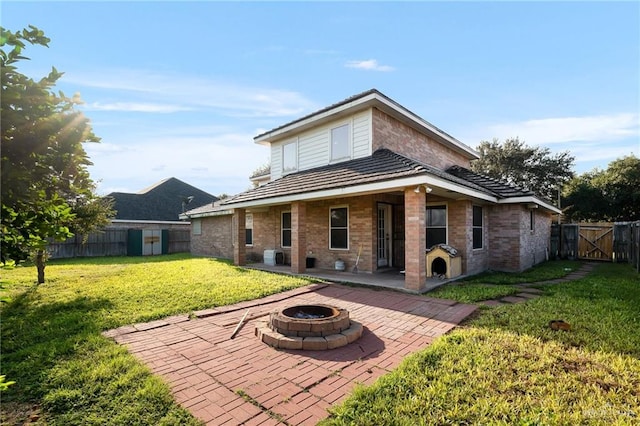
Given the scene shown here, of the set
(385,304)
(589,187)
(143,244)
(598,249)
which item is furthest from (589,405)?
(589,187)

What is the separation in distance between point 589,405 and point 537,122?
20431 mm

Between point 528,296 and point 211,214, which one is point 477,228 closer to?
point 528,296

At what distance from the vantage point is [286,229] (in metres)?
13.3

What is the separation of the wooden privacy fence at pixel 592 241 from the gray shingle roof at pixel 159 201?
28.5m

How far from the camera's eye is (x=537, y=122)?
1823 cm

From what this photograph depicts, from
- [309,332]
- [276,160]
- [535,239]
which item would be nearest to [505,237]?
[535,239]

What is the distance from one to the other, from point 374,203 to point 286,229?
A: 15.9 feet

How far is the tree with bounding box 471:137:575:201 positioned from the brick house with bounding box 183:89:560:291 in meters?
22.2

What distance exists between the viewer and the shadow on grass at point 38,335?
11.3 feet

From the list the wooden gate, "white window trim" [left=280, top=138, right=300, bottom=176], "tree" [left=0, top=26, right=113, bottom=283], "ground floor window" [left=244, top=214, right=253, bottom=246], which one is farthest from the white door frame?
the wooden gate

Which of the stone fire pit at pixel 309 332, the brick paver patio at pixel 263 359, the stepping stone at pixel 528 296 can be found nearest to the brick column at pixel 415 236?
the brick paver patio at pixel 263 359

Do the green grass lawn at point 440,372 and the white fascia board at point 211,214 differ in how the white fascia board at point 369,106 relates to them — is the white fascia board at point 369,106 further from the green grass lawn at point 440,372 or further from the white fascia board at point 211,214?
the green grass lawn at point 440,372

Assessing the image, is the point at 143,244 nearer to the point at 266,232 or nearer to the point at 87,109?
the point at 266,232

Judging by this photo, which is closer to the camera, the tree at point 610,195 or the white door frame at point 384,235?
the white door frame at point 384,235
